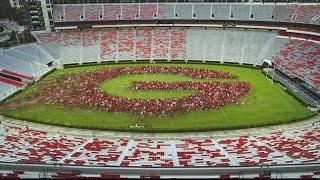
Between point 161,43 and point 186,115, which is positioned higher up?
point 161,43

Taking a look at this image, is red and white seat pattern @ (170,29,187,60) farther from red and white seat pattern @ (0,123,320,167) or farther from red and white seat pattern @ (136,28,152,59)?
red and white seat pattern @ (0,123,320,167)

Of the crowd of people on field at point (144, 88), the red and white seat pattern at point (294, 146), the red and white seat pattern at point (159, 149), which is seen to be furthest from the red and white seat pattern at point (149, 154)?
the red and white seat pattern at point (294, 146)

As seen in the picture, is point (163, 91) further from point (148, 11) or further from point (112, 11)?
point (112, 11)

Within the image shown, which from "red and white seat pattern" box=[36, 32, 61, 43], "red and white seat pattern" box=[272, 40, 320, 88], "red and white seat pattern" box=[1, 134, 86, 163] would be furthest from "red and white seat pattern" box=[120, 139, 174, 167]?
"red and white seat pattern" box=[36, 32, 61, 43]

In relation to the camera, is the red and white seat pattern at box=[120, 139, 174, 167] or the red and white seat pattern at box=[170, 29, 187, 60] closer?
the red and white seat pattern at box=[120, 139, 174, 167]

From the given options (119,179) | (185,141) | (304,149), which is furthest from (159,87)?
(119,179)

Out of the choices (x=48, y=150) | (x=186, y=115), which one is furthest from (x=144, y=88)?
(x=48, y=150)

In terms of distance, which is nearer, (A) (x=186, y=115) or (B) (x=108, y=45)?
(A) (x=186, y=115)
